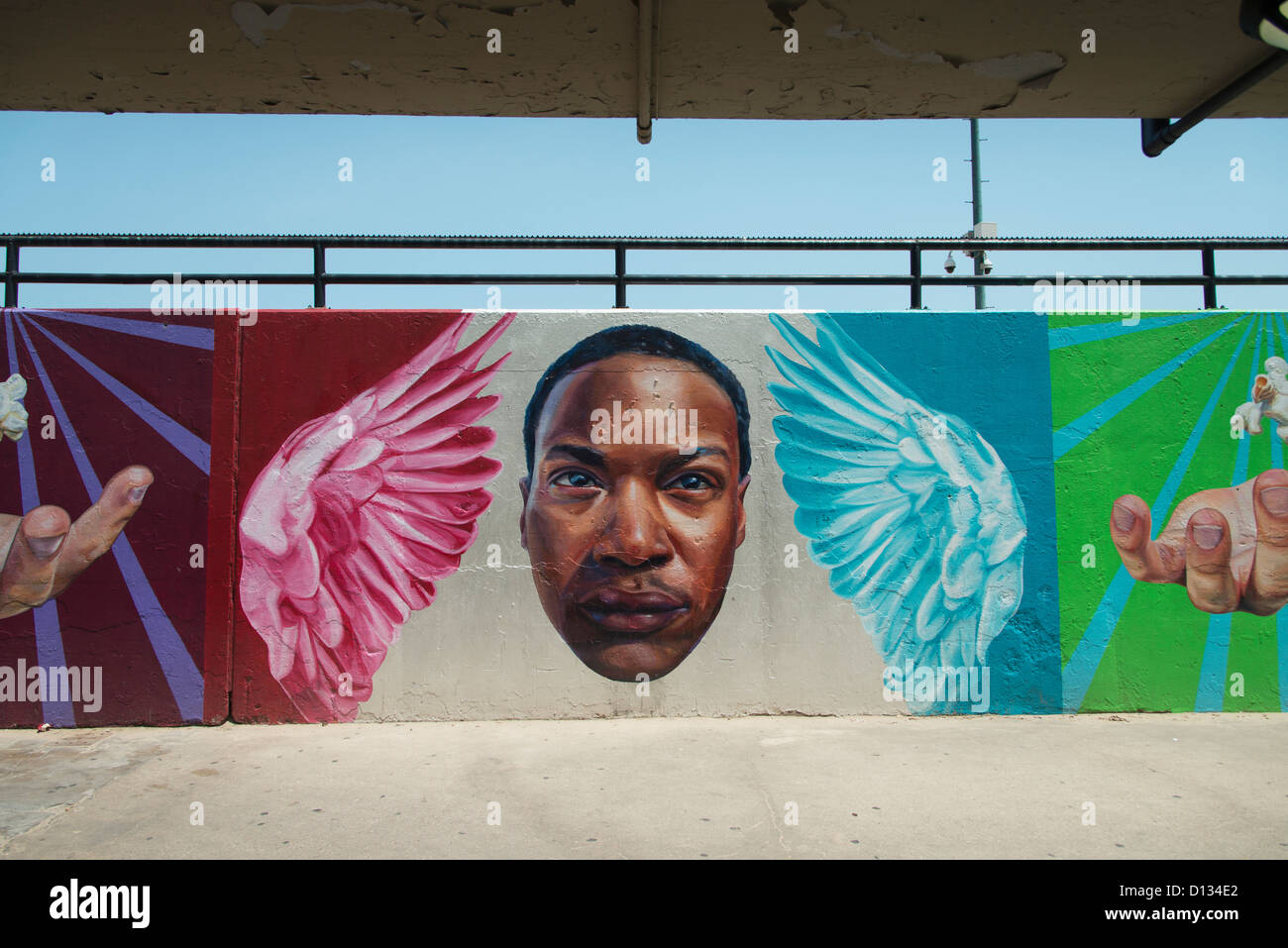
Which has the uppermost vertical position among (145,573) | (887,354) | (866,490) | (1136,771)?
(887,354)

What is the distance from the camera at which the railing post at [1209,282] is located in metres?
6.69

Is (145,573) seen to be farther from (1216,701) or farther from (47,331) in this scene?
(1216,701)

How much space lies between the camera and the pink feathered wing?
6.09 metres

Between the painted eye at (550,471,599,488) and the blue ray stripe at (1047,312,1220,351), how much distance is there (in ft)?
12.4

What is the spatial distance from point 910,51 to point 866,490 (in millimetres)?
3676

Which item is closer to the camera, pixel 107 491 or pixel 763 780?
pixel 763 780

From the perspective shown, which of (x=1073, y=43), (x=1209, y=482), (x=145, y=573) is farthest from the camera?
(x=1209, y=482)

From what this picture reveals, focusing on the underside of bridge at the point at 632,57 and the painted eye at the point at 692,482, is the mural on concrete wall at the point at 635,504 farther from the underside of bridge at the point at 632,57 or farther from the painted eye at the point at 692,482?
the underside of bridge at the point at 632,57

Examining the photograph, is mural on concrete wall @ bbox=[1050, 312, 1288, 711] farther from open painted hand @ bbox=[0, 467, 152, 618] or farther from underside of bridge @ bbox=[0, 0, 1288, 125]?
open painted hand @ bbox=[0, 467, 152, 618]

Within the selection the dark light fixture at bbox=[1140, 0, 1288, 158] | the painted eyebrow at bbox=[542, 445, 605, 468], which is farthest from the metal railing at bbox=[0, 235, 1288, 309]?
the dark light fixture at bbox=[1140, 0, 1288, 158]

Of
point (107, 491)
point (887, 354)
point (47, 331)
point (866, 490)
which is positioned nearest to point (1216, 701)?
point (866, 490)

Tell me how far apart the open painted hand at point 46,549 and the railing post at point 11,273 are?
1.69 meters

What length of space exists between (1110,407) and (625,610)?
4.11 meters

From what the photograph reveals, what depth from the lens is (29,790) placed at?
15.4 ft
